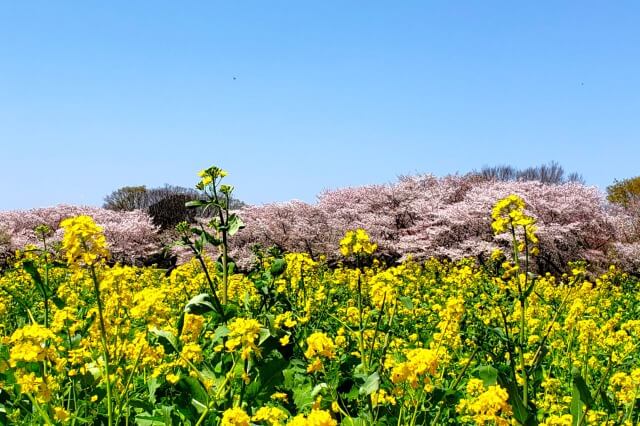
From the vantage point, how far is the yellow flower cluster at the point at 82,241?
2.68m

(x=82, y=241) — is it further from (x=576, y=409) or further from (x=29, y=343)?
(x=576, y=409)

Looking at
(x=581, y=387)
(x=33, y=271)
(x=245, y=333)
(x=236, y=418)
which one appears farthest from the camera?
(x=33, y=271)

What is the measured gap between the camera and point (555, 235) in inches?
743

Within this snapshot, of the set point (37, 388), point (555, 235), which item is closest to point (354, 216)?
point (555, 235)

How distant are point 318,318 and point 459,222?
1381cm

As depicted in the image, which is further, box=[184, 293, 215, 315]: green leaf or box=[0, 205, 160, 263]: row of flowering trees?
box=[0, 205, 160, 263]: row of flowering trees

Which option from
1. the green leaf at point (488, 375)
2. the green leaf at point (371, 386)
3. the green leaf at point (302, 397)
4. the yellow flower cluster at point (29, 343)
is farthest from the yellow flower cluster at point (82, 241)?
the green leaf at point (488, 375)

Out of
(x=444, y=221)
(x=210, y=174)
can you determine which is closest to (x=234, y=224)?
(x=210, y=174)

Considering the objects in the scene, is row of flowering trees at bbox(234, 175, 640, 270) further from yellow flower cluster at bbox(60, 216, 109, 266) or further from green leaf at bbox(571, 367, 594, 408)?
yellow flower cluster at bbox(60, 216, 109, 266)

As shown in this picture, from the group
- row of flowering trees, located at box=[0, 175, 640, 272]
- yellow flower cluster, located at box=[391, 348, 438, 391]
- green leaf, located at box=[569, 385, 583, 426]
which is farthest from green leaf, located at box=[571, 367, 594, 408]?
row of flowering trees, located at box=[0, 175, 640, 272]

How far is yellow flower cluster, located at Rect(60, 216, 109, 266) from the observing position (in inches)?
105

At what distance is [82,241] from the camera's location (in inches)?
107

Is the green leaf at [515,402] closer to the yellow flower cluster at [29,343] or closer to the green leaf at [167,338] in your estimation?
the green leaf at [167,338]

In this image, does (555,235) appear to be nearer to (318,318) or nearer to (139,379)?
(318,318)
